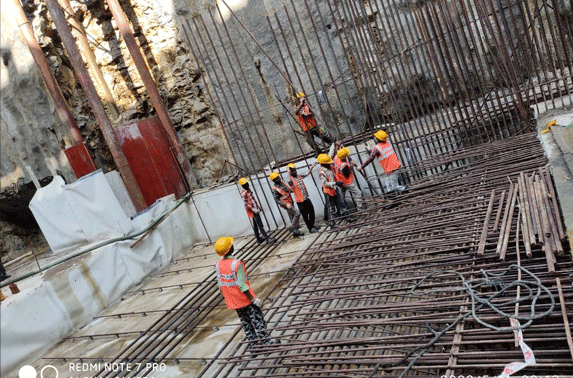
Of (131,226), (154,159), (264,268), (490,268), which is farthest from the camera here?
(154,159)

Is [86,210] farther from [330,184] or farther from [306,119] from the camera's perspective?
[330,184]

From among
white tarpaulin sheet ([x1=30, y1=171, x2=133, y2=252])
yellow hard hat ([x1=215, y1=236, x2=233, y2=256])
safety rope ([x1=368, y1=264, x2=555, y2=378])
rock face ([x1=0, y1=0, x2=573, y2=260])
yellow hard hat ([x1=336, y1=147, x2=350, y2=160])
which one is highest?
rock face ([x1=0, y1=0, x2=573, y2=260])

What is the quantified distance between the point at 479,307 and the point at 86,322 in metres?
7.54

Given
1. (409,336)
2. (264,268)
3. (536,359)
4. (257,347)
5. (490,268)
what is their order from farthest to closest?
(264,268)
(257,347)
(490,268)
(409,336)
(536,359)

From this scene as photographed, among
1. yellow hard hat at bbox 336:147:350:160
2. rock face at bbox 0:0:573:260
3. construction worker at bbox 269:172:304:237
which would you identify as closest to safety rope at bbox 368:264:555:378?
yellow hard hat at bbox 336:147:350:160

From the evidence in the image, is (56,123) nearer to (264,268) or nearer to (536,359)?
(264,268)

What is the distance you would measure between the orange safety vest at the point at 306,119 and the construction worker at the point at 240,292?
6028 mm

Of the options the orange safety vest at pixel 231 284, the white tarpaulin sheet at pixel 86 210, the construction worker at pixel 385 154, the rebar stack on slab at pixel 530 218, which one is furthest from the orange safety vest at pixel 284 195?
the rebar stack on slab at pixel 530 218

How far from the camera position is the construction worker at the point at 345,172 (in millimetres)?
8320

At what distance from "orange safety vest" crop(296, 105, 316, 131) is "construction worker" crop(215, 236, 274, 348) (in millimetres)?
6028

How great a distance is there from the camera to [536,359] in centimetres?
263

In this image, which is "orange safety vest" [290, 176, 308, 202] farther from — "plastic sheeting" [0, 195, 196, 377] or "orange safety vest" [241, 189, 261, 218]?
"plastic sheeting" [0, 195, 196, 377]

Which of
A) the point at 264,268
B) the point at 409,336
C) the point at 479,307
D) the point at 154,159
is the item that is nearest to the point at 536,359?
the point at 479,307

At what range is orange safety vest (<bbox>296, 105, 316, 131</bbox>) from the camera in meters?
10.1
